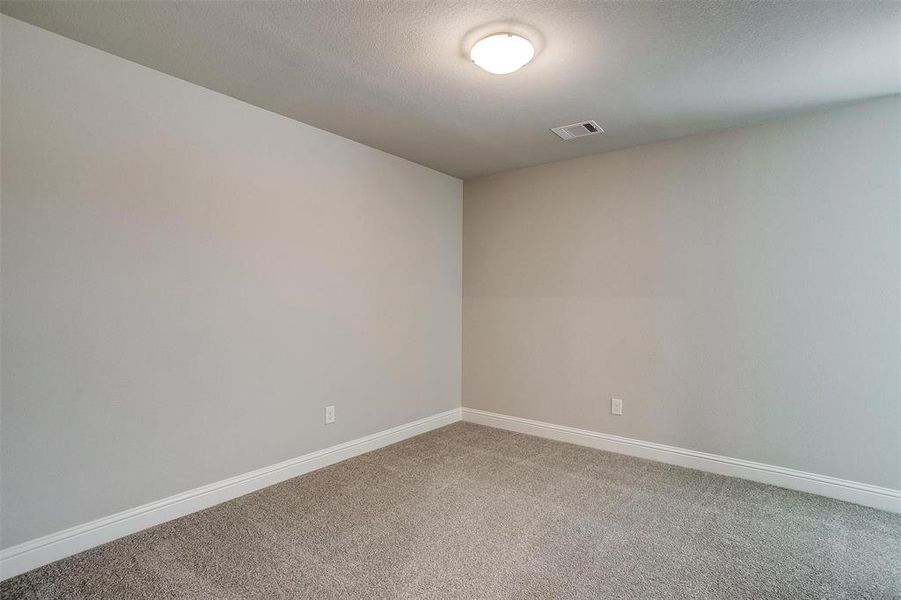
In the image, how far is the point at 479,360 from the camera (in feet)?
14.6

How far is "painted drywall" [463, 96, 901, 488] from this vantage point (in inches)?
105

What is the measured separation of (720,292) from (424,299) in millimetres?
2359

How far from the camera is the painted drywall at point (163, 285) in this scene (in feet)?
6.62

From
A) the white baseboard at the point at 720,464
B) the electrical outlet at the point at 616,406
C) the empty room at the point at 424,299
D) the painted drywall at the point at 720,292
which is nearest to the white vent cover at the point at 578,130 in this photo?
A: the empty room at the point at 424,299

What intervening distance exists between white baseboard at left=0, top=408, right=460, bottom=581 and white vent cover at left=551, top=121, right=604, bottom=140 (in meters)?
2.72

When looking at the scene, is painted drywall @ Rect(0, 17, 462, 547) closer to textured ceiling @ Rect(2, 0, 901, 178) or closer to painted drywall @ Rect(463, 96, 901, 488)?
textured ceiling @ Rect(2, 0, 901, 178)

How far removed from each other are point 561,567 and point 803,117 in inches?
121

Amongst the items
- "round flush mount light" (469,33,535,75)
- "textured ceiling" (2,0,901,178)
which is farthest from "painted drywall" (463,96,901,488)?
"round flush mount light" (469,33,535,75)

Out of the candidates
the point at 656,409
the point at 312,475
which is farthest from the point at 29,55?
the point at 656,409

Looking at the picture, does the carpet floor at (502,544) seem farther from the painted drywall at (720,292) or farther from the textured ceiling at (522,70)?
the textured ceiling at (522,70)

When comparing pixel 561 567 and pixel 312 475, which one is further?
pixel 312 475

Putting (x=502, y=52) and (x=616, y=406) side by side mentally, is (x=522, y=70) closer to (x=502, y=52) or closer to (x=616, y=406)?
(x=502, y=52)

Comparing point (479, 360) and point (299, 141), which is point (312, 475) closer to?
point (479, 360)

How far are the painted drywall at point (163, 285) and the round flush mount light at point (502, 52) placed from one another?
1551mm
